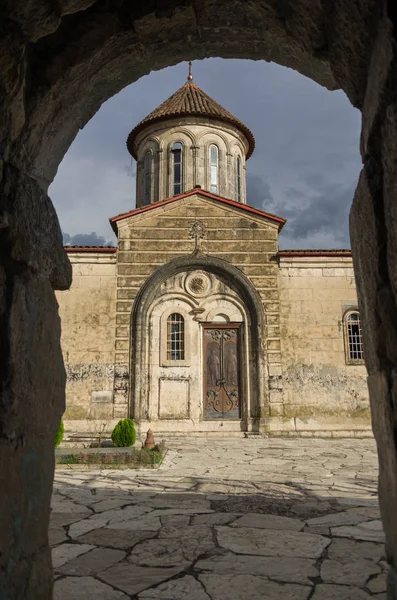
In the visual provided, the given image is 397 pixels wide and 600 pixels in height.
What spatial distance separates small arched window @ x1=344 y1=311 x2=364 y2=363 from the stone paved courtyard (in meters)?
7.25

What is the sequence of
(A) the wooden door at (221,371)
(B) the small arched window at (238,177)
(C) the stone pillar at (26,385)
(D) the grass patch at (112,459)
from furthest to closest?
(B) the small arched window at (238,177) < (A) the wooden door at (221,371) < (D) the grass patch at (112,459) < (C) the stone pillar at (26,385)

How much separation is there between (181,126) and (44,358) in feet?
58.6

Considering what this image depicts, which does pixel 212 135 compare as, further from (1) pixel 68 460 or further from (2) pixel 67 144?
(2) pixel 67 144

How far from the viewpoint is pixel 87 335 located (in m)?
14.4

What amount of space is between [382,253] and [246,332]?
42.0 feet

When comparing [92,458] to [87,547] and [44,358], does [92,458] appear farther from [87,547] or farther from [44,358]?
[44,358]

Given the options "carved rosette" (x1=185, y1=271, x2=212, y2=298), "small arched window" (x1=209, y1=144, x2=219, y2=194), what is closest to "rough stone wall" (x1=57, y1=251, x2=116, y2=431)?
"carved rosette" (x1=185, y1=271, x2=212, y2=298)

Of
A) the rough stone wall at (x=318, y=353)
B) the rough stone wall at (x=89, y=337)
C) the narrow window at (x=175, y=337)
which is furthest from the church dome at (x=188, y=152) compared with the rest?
the narrow window at (x=175, y=337)

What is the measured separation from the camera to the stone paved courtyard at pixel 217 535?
293cm

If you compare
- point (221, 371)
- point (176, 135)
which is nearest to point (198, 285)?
point (221, 371)

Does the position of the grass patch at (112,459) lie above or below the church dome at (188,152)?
below

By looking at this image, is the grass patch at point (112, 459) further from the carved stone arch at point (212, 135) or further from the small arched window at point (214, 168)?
the carved stone arch at point (212, 135)

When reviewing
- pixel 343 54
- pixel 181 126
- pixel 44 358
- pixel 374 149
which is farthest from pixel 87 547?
pixel 181 126

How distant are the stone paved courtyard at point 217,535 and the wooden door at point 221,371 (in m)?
6.73
